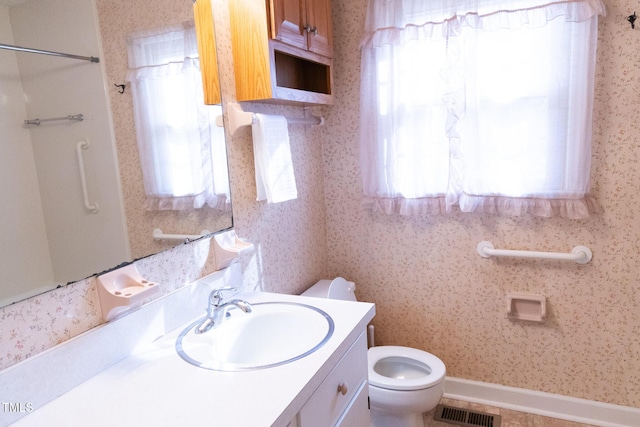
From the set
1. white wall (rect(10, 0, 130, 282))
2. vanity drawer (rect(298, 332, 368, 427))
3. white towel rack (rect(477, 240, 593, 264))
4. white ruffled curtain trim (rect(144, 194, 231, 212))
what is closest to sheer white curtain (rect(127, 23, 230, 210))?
white ruffled curtain trim (rect(144, 194, 231, 212))

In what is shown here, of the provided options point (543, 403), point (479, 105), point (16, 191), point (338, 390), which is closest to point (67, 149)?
point (16, 191)

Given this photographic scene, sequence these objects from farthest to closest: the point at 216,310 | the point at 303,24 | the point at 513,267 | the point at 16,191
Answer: the point at 513,267 → the point at 303,24 → the point at 216,310 → the point at 16,191

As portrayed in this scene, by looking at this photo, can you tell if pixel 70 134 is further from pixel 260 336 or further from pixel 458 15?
pixel 458 15

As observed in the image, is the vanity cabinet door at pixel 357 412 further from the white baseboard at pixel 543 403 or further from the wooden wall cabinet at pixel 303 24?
the wooden wall cabinet at pixel 303 24

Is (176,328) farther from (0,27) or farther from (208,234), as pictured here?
(0,27)

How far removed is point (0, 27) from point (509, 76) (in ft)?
5.91

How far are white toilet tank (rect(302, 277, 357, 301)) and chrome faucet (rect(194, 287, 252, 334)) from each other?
73cm

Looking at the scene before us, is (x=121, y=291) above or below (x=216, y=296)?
above

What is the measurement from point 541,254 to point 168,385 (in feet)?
5.48

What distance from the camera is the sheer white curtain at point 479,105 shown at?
5.73ft

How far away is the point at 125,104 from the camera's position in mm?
1138

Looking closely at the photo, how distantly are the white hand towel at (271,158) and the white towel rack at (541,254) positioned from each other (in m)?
1.01

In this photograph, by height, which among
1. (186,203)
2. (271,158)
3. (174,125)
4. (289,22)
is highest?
(289,22)

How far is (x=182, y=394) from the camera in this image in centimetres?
93
